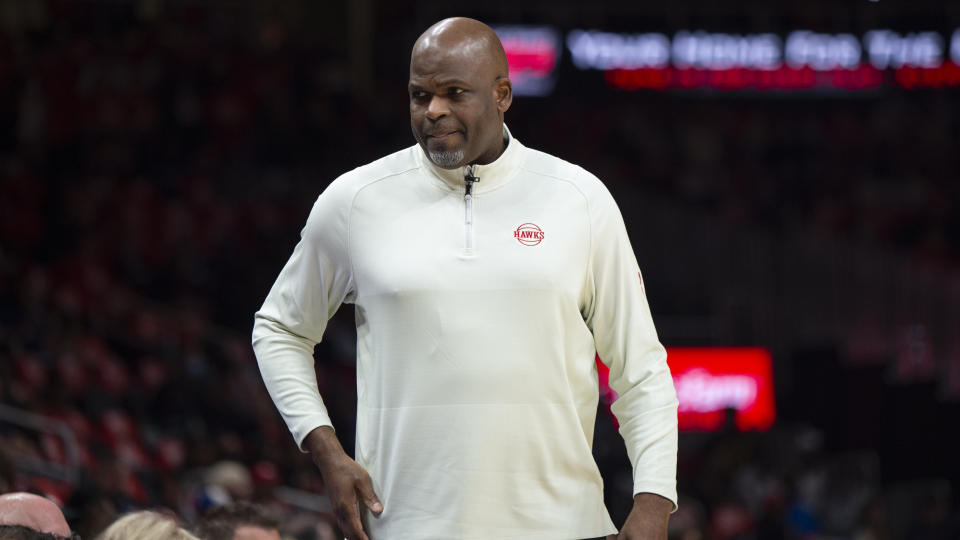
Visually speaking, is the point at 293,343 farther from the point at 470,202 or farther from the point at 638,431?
the point at 638,431

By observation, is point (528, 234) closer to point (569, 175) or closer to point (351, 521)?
point (569, 175)

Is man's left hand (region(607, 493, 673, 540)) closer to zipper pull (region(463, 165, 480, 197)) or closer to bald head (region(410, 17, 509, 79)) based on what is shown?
zipper pull (region(463, 165, 480, 197))

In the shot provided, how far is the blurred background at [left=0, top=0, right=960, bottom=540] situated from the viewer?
9977 mm

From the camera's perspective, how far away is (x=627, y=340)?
8.75 feet

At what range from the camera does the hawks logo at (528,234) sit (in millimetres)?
2586

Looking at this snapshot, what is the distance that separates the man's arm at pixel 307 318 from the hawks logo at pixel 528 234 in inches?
13.4

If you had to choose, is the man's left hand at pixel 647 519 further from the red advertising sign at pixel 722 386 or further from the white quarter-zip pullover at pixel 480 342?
the red advertising sign at pixel 722 386

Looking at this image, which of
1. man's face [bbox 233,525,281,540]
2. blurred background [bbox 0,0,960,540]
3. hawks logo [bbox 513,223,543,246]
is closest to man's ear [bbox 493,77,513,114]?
hawks logo [bbox 513,223,543,246]

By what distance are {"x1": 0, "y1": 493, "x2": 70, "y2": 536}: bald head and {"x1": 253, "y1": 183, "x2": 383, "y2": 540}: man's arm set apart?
3.06ft

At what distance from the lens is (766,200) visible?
55.2ft

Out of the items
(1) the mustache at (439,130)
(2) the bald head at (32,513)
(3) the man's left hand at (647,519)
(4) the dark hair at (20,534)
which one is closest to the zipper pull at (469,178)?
(1) the mustache at (439,130)

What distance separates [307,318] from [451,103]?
1.74 feet

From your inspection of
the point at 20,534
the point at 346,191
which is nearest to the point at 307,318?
the point at 346,191

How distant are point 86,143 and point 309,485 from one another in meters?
5.78
